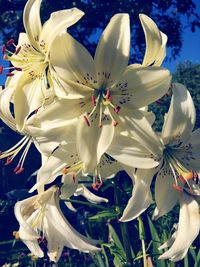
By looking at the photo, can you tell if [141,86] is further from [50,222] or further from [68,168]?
[50,222]

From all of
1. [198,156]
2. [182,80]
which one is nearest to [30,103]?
[198,156]

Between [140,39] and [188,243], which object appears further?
[140,39]

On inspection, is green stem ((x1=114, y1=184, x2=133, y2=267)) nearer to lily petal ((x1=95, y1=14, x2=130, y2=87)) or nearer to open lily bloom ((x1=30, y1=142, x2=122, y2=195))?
open lily bloom ((x1=30, y1=142, x2=122, y2=195))

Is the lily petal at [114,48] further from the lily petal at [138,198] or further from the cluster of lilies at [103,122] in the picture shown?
the lily petal at [138,198]

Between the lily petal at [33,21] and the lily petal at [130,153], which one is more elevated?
the lily petal at [33,21]

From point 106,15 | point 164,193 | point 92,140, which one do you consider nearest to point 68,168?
point 92,140

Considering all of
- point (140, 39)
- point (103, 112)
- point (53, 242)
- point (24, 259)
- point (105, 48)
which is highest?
point (105, 48)

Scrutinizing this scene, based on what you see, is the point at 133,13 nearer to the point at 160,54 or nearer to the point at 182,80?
the point at 182,80

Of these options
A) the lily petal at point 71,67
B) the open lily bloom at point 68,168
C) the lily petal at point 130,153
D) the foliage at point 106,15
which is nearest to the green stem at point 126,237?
the open lily bloom at point 68,168
